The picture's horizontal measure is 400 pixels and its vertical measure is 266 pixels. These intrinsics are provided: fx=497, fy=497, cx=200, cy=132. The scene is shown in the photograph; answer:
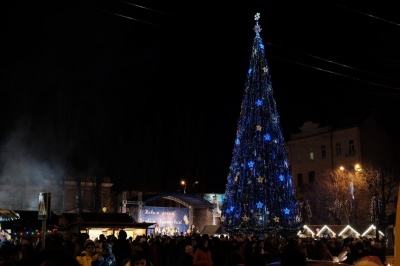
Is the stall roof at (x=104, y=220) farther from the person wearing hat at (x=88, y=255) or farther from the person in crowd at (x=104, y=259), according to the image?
the person in crowd at (x=104, y=259)

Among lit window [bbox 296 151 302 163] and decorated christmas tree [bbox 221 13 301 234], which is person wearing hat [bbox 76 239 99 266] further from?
lit window [bbox 296 151 302 163]

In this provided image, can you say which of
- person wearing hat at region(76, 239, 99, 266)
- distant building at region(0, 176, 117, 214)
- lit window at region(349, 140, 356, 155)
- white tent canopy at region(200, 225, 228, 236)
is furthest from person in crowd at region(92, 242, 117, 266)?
distant building at region(0, 176, 117, 214)

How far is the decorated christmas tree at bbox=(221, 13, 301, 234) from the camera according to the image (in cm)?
2925

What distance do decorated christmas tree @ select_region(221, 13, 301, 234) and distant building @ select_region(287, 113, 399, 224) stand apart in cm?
2138

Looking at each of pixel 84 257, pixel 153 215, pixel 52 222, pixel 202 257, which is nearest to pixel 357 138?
pixel 153 215

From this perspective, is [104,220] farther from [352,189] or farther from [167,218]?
[352,189]

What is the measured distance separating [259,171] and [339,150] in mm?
26096

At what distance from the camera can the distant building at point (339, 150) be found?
51.0 metres

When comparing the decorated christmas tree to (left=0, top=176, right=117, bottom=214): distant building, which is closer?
the decorated christmas tree

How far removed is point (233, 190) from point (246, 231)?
8.42 feet

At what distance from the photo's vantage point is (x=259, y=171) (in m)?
29.5

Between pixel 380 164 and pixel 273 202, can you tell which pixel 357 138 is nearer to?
pixel 380 164

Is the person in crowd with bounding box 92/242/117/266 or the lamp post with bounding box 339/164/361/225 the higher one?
the lamp post with bounding box 339/164/361/225

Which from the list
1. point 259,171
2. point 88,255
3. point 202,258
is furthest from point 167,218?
point 88,255
